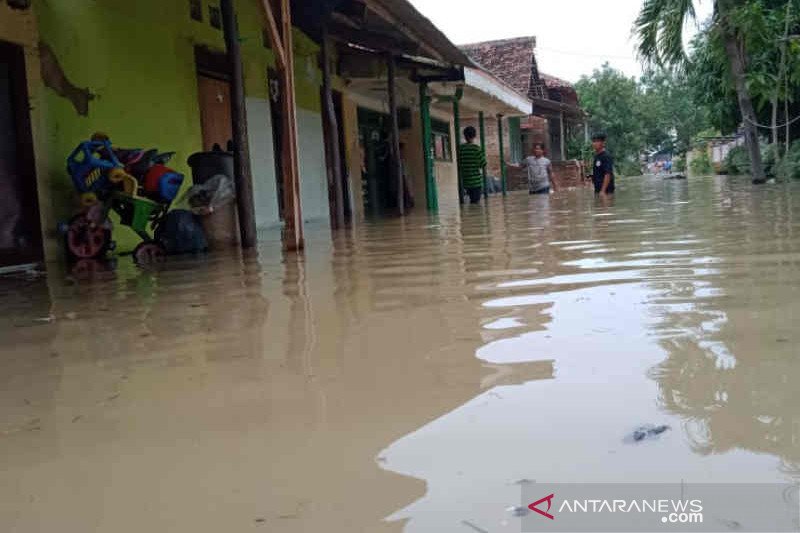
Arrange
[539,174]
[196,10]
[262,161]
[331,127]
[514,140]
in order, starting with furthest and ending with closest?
[514,140] < [539,174] < [262,161] < [331,127] < [196,10]

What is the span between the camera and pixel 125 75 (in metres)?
7.77

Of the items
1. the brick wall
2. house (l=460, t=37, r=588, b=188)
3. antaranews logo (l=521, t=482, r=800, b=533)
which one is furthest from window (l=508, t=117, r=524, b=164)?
antaranews logo (l=521, t=482, r=800, b=533)

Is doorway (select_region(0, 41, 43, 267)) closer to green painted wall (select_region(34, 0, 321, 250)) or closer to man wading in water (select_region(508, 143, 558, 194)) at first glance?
green painted wall (select_region(34, 0, 321, 250))

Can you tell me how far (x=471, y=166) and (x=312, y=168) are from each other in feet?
11.9

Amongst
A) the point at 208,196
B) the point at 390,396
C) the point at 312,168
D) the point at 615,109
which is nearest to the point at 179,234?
the point at 208,196

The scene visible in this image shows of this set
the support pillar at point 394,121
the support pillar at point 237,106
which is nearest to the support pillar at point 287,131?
the support pillar at point 237,106

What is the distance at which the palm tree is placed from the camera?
17312 millimetres

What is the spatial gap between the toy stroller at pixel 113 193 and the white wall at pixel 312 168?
555 cm

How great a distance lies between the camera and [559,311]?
2.86 meters

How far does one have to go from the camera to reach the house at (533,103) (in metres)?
28.4

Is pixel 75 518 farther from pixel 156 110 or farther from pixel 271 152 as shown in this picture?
pixel 271 152

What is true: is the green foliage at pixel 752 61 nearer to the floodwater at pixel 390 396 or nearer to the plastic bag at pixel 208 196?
the plastic bag at pixel 208 196

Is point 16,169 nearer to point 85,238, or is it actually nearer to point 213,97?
point 85,238

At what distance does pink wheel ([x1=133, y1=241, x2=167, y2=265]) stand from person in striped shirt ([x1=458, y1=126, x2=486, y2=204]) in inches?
355
